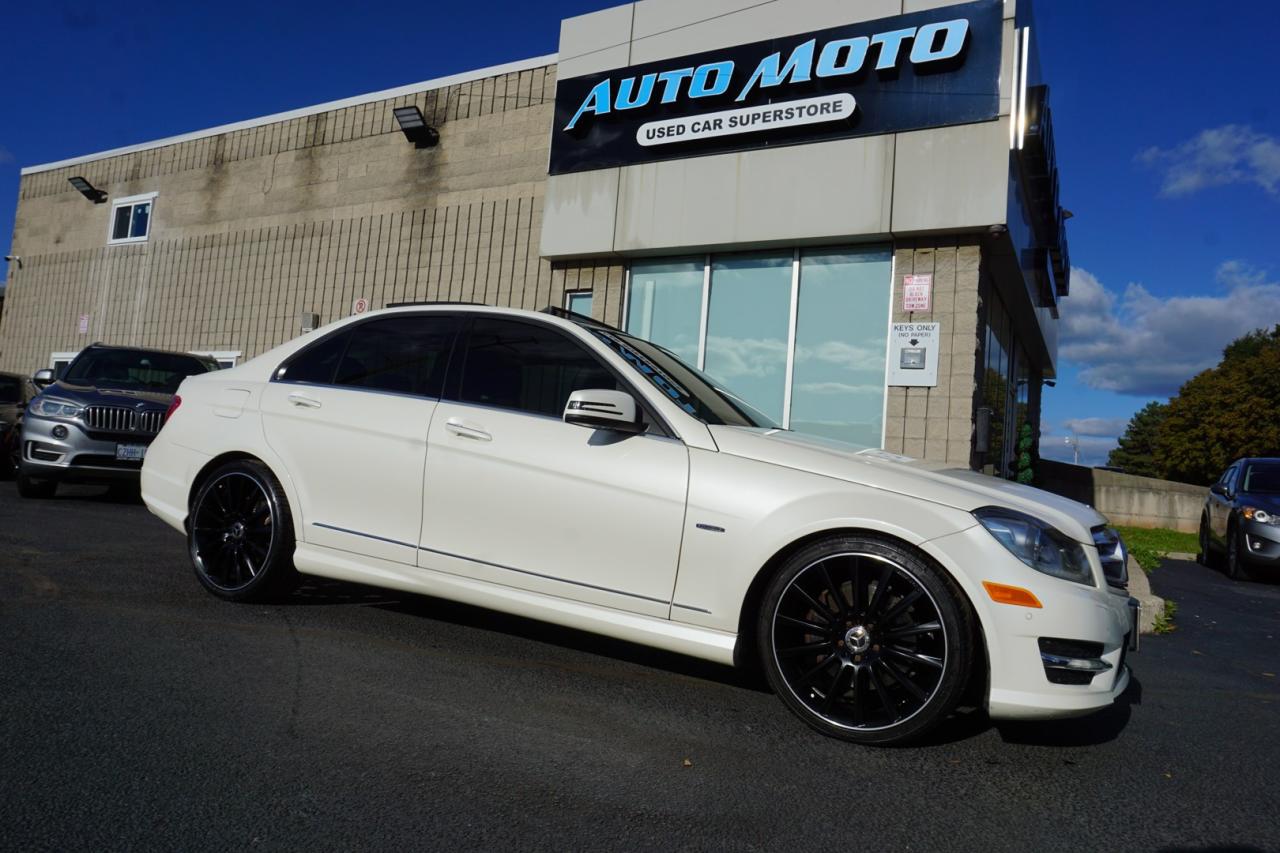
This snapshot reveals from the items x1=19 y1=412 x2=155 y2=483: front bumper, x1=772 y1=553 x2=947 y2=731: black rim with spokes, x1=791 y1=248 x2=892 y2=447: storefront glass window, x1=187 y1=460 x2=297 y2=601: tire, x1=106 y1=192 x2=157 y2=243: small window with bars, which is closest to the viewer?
x1=772 y1=553 x2=947 y2=731: black rim with spokes

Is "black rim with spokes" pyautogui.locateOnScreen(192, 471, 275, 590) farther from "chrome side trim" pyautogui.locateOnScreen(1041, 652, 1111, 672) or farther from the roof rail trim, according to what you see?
the roof rail trim

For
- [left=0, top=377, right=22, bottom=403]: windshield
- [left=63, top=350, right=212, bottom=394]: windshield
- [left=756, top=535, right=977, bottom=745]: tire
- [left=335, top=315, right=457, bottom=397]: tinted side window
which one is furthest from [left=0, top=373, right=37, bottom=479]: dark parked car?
[left=756, top=535, right=977, bottom=745]: tire

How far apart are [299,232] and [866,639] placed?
15.5 m

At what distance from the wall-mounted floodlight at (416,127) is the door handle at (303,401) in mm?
11183

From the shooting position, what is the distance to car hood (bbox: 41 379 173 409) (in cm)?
846

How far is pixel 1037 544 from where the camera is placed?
2.87 metres

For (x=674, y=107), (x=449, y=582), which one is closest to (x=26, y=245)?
(x=674, y=107)

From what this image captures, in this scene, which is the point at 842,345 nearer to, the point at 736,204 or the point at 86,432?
the point at 736,204

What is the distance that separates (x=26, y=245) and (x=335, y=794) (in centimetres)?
2505

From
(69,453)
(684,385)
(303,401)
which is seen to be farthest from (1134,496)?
(69,453)

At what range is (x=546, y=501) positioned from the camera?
349 cm

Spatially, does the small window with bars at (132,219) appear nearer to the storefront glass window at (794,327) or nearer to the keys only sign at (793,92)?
the keys only sign at (793,92)

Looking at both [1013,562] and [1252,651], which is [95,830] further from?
[1252,651]

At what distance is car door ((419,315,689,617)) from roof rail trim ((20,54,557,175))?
10.5m
